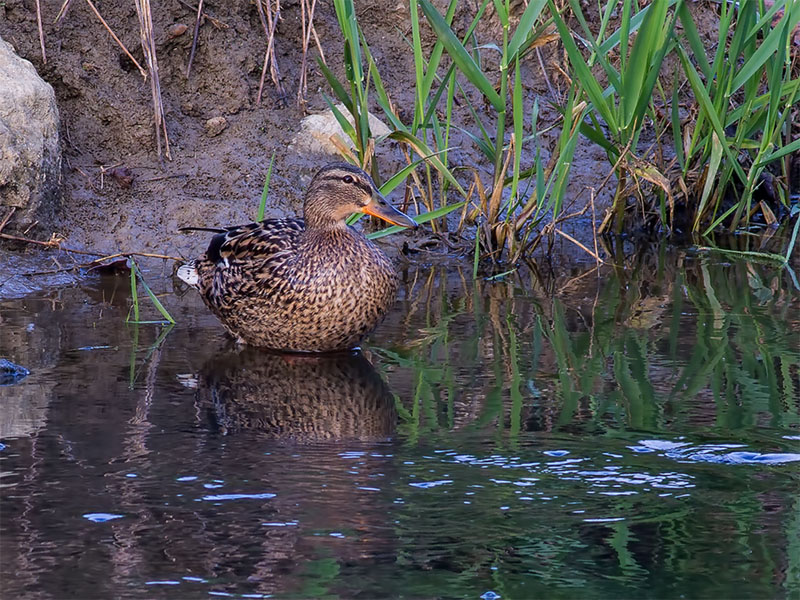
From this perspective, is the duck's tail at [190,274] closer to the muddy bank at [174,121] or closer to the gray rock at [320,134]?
the muddy bank at [174,121]

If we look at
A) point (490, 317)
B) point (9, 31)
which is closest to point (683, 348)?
point (490, 317)

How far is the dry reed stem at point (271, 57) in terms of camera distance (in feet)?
27.8

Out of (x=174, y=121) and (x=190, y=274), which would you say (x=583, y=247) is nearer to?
(x=190, y=274)

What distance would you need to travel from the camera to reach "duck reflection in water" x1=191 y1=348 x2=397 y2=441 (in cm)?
439

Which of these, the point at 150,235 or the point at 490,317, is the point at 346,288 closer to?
the point at 490,317

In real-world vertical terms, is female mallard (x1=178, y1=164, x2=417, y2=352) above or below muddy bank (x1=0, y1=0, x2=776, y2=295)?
below

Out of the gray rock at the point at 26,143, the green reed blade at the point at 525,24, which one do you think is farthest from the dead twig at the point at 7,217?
the green reed blade at the point at 525,24

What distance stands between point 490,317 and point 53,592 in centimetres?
349

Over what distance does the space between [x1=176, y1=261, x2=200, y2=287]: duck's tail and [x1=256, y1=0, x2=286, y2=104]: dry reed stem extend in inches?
100.0

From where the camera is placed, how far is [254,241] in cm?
592

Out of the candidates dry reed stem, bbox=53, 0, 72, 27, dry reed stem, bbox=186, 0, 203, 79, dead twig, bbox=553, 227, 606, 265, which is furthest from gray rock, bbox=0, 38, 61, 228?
dead twig, bbox=553, 227, 606, 265

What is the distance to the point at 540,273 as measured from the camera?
7297 mm

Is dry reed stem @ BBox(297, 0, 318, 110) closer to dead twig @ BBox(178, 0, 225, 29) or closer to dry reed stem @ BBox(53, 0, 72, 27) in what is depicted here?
dead twig @ BBox(178, 0, 225, 29)

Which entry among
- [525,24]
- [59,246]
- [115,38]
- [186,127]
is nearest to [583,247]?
[525,24]
